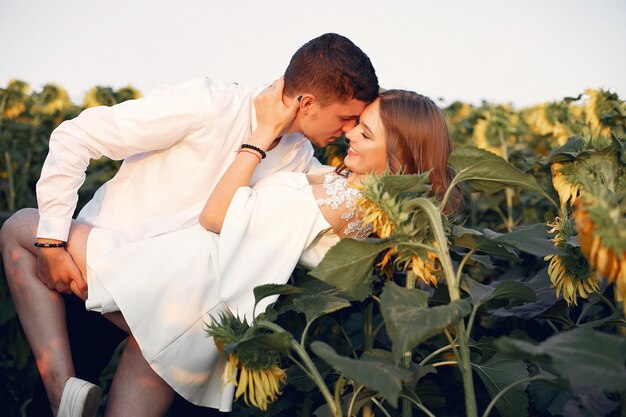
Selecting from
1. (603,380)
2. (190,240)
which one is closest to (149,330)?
(190,240)

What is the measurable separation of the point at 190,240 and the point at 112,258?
225 mm

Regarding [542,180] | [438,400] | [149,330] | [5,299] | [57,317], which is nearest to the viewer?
[149,330]

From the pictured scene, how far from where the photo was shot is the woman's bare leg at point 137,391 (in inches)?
77.7

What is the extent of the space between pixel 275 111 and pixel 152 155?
0.45m

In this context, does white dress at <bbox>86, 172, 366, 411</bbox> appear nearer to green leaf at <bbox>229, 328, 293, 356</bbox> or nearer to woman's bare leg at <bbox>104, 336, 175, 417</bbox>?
woman's bare leg at <bbox>104, 336, 175, 417</bbox>

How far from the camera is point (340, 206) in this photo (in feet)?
7.00

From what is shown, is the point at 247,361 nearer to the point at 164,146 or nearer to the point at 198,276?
the point at 198,276

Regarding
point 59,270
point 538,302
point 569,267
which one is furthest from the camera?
point 59,270

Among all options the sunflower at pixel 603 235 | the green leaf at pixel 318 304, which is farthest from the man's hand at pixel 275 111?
the sunflower at pixel 603 235

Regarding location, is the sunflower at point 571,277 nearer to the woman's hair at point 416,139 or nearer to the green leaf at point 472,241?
the green leaf at point 472,241

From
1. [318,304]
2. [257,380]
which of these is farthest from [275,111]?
[257,380]

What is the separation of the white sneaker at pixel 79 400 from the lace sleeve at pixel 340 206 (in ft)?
2.70

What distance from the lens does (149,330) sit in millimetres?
1942

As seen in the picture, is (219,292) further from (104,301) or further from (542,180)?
(542,180)
